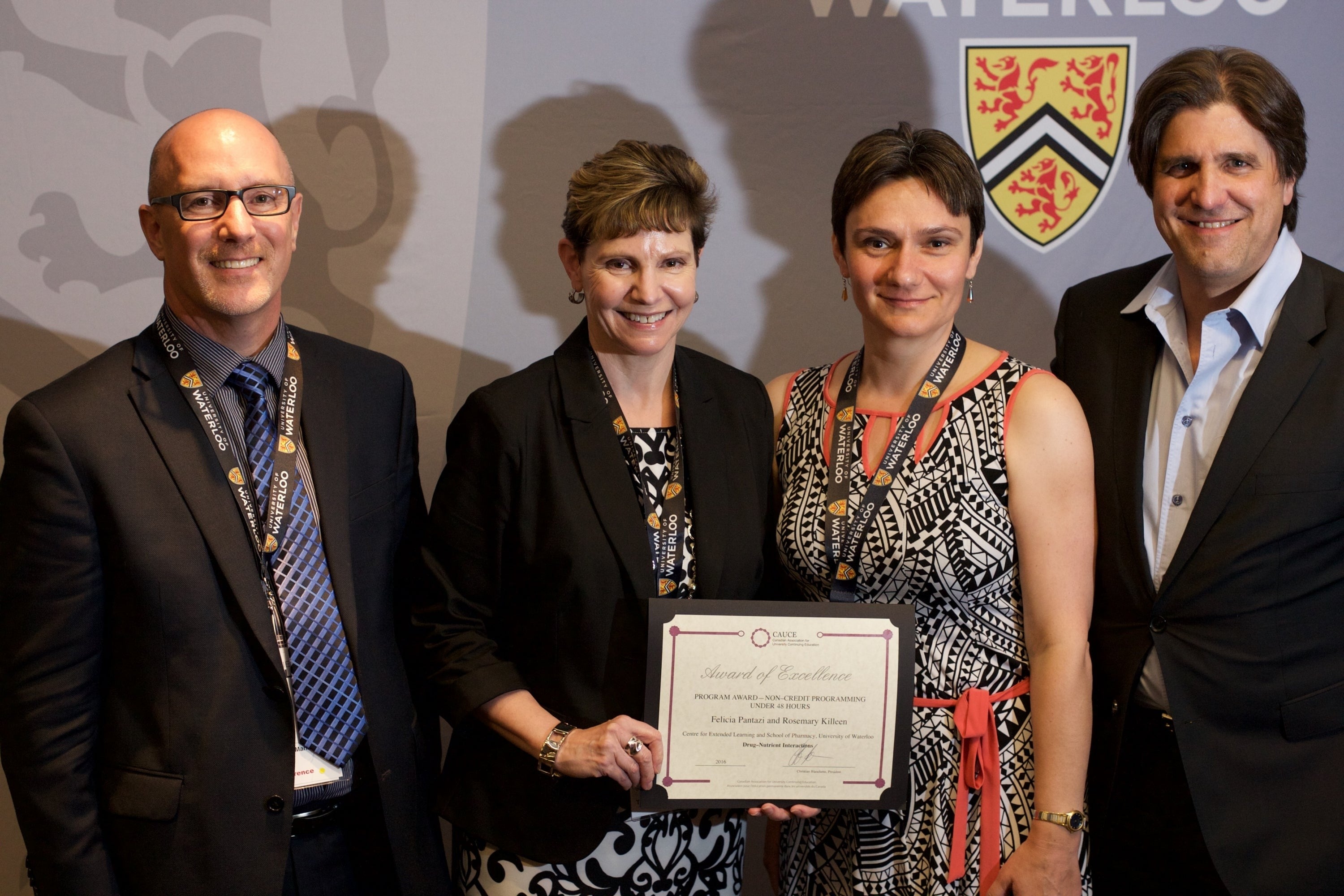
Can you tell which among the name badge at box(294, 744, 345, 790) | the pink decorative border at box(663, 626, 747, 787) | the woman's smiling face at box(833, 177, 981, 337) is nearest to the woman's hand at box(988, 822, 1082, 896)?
the pink decorative border at box(663, 626, 747, 787)

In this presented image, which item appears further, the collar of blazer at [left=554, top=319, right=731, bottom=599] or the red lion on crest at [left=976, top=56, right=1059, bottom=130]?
the red lion on crest at [left=976, top=56, right=1059, bottom=130]

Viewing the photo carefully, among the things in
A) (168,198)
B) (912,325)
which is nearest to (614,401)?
(912,325)

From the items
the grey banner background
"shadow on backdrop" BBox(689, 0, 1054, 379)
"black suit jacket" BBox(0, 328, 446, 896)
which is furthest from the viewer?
"shadow on backdrop" BBox(689, 0, 1054, 379)

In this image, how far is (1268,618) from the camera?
209cm

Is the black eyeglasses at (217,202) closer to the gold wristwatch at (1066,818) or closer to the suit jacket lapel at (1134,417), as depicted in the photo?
the suit jacket lapel at (1134,417)

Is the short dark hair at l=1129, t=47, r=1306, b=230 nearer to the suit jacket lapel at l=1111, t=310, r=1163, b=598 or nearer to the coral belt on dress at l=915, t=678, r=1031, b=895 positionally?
the suit jacket lapel at l=1111, t=310, r=1163, b=598

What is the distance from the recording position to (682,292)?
7.16 ft

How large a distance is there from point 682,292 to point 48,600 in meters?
1.31

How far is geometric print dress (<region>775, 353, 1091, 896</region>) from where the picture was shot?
2.08m

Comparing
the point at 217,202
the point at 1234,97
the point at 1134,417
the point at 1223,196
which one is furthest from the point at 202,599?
the point at 1234,97

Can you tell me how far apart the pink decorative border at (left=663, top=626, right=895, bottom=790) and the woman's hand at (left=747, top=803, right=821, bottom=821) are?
88mm

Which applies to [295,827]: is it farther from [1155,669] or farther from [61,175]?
[61,175]

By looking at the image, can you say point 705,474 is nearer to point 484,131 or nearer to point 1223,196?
point 1223,196

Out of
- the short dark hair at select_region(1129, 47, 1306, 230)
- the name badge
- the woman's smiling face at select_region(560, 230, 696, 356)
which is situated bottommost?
the name badge
